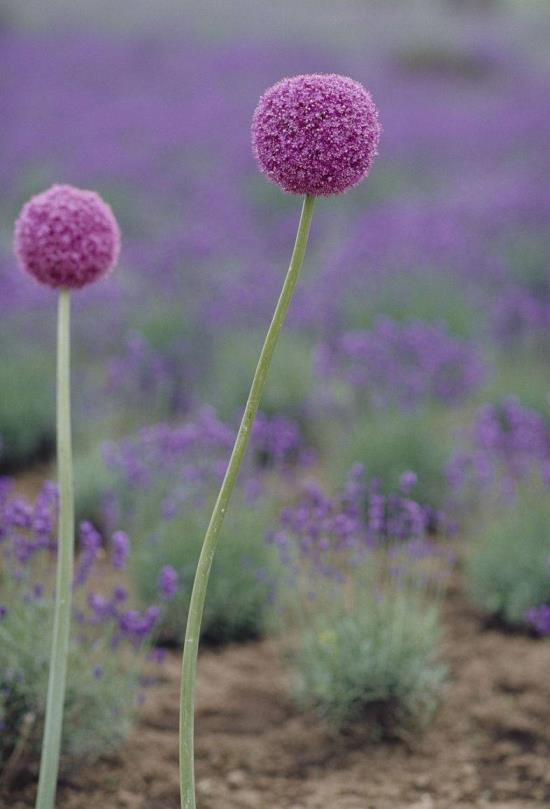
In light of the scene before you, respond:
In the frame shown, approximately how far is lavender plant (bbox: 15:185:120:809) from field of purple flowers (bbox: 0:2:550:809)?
36cm

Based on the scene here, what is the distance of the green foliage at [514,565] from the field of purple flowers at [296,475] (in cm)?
1

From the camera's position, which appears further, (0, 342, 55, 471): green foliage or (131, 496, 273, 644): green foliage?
(0, 342, 55, 471): green foliage

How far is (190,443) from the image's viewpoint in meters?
3.74

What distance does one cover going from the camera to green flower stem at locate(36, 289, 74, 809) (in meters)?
1.89

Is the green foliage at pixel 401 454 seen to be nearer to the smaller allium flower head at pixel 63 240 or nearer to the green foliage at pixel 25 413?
the green foliage at pixel 25 413

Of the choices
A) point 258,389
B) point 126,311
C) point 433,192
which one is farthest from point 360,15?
point 258,389

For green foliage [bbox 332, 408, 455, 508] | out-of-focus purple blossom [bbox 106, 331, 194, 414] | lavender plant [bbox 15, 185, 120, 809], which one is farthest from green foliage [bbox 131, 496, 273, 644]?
out-of-focus purple blossom [bbox 106, 331, 194, 414]

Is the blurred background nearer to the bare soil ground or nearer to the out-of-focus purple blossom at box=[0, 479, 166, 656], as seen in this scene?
the bare soil ground

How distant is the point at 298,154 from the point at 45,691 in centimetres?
150

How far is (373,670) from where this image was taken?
8.83ft

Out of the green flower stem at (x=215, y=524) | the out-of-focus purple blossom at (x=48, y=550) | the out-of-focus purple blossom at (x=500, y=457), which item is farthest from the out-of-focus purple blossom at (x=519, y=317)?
the green flower stem at (x=215, y=524)

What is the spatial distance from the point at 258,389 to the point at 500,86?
15.5 meters

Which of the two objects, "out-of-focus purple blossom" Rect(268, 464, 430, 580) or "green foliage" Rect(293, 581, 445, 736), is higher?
"out-of-focus purple blossom" Rect(268, 464, 430, 580)

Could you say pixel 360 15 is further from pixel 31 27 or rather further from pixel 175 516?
pixel 175 516
